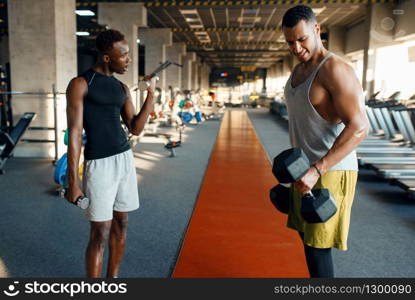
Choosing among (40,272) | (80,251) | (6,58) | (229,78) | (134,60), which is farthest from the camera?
(229,78)

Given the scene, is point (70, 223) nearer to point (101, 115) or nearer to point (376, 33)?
point (101, 115)

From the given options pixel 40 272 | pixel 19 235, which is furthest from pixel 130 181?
pixel 19 235

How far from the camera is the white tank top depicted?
4.99ft

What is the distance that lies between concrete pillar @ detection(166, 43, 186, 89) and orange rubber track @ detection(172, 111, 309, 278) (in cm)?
1300

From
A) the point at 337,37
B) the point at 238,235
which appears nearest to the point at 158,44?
the point at 337,37

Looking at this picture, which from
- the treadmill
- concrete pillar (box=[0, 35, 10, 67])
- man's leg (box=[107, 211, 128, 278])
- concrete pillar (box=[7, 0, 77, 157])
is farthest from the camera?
concrete pillar (box=[0, 35, 10, 67])

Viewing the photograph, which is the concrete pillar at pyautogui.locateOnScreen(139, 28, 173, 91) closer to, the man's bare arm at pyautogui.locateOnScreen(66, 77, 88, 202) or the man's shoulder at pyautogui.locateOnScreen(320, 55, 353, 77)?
the man's bare arm at pyautogui.locateOnScreen(66, 77, 88, 202)

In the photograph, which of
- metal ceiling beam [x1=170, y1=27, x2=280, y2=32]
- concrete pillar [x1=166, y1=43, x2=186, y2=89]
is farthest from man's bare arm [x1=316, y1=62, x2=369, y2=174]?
concrete pillar [x1=166, y1=43, x2=186, y2=89]

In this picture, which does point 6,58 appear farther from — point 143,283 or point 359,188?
point 143,283

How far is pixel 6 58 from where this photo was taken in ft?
59.5

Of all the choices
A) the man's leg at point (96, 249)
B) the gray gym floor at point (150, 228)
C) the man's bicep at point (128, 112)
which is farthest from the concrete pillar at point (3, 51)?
the man's leg at point (96, 249)

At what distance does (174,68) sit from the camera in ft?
59.3

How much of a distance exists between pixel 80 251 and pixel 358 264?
1.85 meters

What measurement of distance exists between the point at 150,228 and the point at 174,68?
15359mm
